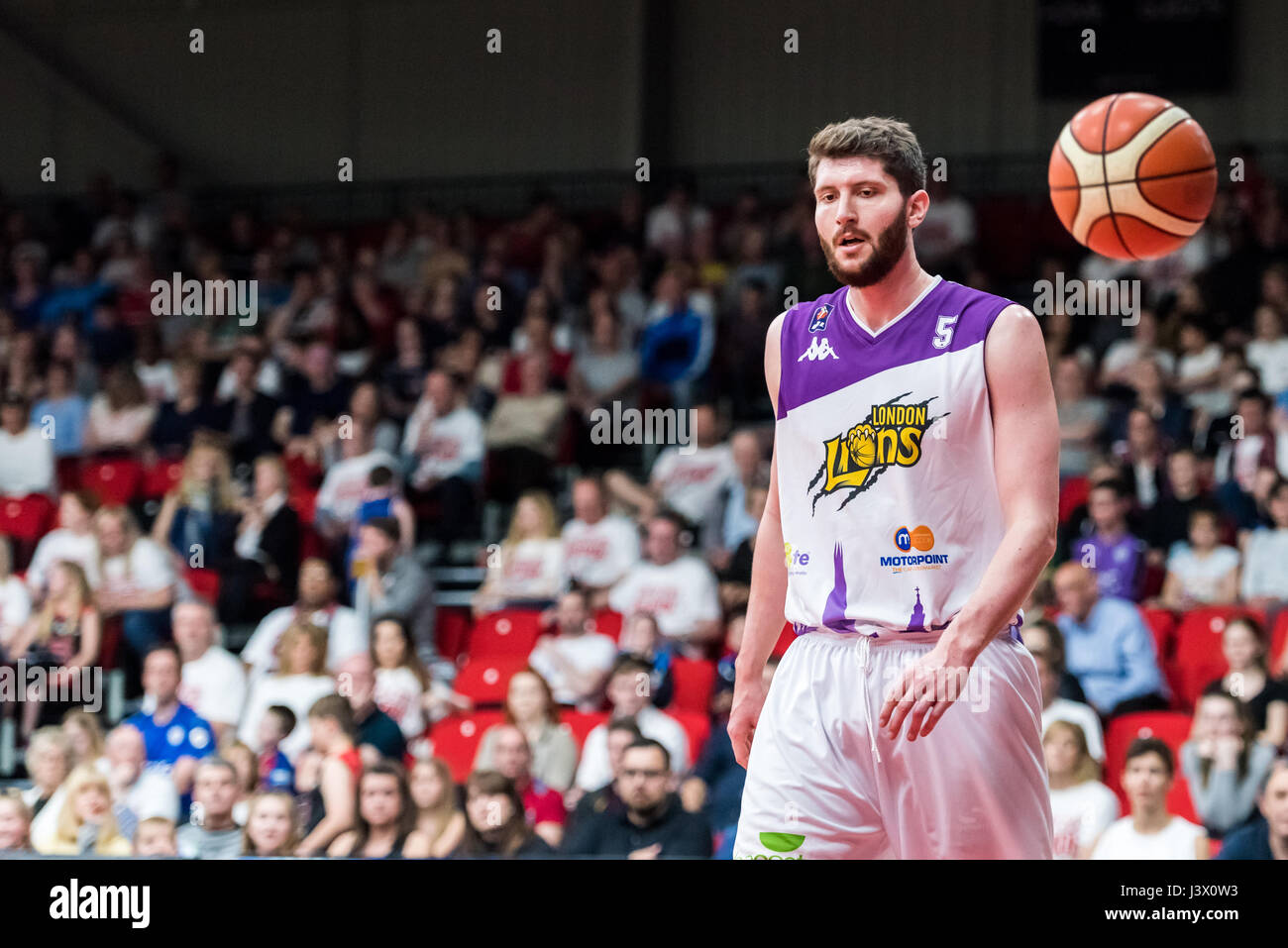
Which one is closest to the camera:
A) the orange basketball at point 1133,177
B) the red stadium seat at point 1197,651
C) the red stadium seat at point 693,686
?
the orange basketball at point 1133,177

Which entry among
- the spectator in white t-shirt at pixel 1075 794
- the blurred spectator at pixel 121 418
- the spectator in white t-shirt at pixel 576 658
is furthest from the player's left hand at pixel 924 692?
the blurred spectator at pixel 121 418

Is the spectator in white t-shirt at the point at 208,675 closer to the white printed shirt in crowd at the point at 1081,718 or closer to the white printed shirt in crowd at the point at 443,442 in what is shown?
the white printed shirt in crowd at the point at 443,442

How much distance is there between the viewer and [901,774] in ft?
9.42

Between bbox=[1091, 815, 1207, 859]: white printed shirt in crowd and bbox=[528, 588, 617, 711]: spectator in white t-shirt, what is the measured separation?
2213 millimetres

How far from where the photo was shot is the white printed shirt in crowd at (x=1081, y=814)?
553cm

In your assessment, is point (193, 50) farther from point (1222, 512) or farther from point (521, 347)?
point (1222, 512)

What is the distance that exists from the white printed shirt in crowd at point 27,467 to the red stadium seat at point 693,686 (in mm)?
4043

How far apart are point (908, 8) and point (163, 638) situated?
25.0 feet

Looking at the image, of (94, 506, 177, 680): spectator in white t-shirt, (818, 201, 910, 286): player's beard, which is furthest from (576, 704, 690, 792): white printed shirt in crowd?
(818, 201, 910, 286): player's beard

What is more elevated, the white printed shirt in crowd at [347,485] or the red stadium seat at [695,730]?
the white printed shirt in crowd at [347,485]

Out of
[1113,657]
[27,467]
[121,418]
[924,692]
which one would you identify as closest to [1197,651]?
[1113,657]

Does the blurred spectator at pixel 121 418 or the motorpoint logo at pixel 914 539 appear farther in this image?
the blurred spectator at pixel 121 418

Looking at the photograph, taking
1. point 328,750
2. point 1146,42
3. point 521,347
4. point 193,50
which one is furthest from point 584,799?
point 193,50

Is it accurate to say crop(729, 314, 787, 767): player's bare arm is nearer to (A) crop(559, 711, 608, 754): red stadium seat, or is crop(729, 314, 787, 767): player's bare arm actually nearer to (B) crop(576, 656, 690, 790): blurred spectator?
(B) crop(576, 656, 690, 790): blurred spectator
